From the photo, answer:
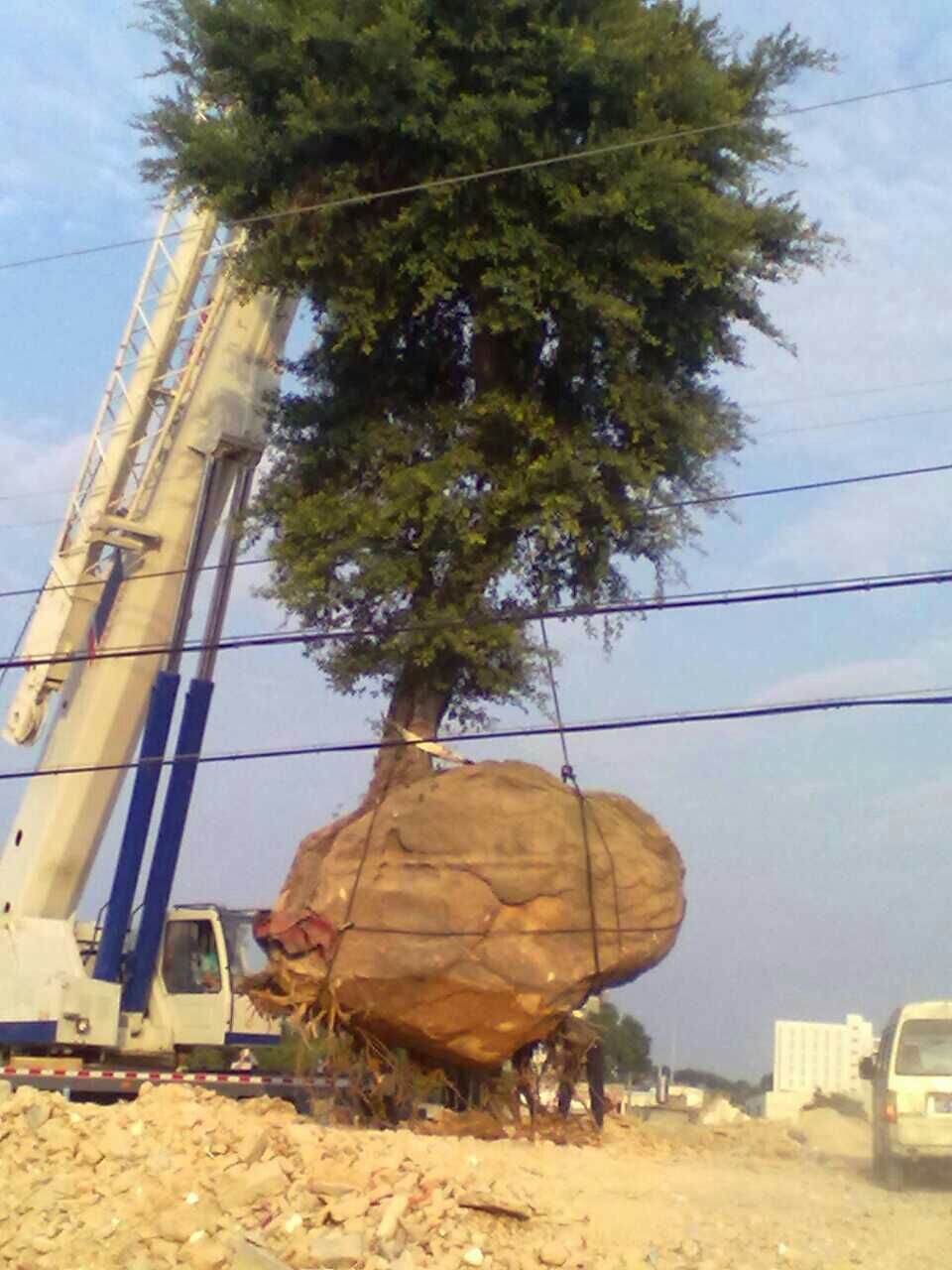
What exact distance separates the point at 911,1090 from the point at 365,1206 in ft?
22.7

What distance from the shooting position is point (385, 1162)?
1088 cm

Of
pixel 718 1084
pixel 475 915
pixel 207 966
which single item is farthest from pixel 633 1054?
pixel 475 915

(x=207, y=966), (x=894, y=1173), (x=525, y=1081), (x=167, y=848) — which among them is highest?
(x=167, y=848)

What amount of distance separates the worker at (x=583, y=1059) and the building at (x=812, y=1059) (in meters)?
11.5

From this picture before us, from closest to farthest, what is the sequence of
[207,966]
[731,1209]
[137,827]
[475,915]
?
[731,1209] → [475,915] → [137,827] → [207,966]

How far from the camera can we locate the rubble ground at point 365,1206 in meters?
9.88

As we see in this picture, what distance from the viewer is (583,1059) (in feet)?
47.8

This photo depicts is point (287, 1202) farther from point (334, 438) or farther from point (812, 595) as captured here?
point (334, 438)

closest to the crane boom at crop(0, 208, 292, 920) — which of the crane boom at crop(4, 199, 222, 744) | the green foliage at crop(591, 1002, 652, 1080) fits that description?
the crane boom at crop(4, 199, 222, 744)

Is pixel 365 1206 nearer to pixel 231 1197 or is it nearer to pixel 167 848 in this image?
pixel 231 1197

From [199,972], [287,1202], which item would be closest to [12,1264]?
[287,1202]

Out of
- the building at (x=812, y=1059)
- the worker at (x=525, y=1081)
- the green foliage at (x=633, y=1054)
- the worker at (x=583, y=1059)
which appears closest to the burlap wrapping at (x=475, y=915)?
the worker at (x=525, y=1081)

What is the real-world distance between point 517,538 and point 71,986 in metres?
6.90

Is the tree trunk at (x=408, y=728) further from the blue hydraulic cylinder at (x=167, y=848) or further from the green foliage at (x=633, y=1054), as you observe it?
the green foliage at (x=633, y=1054)
